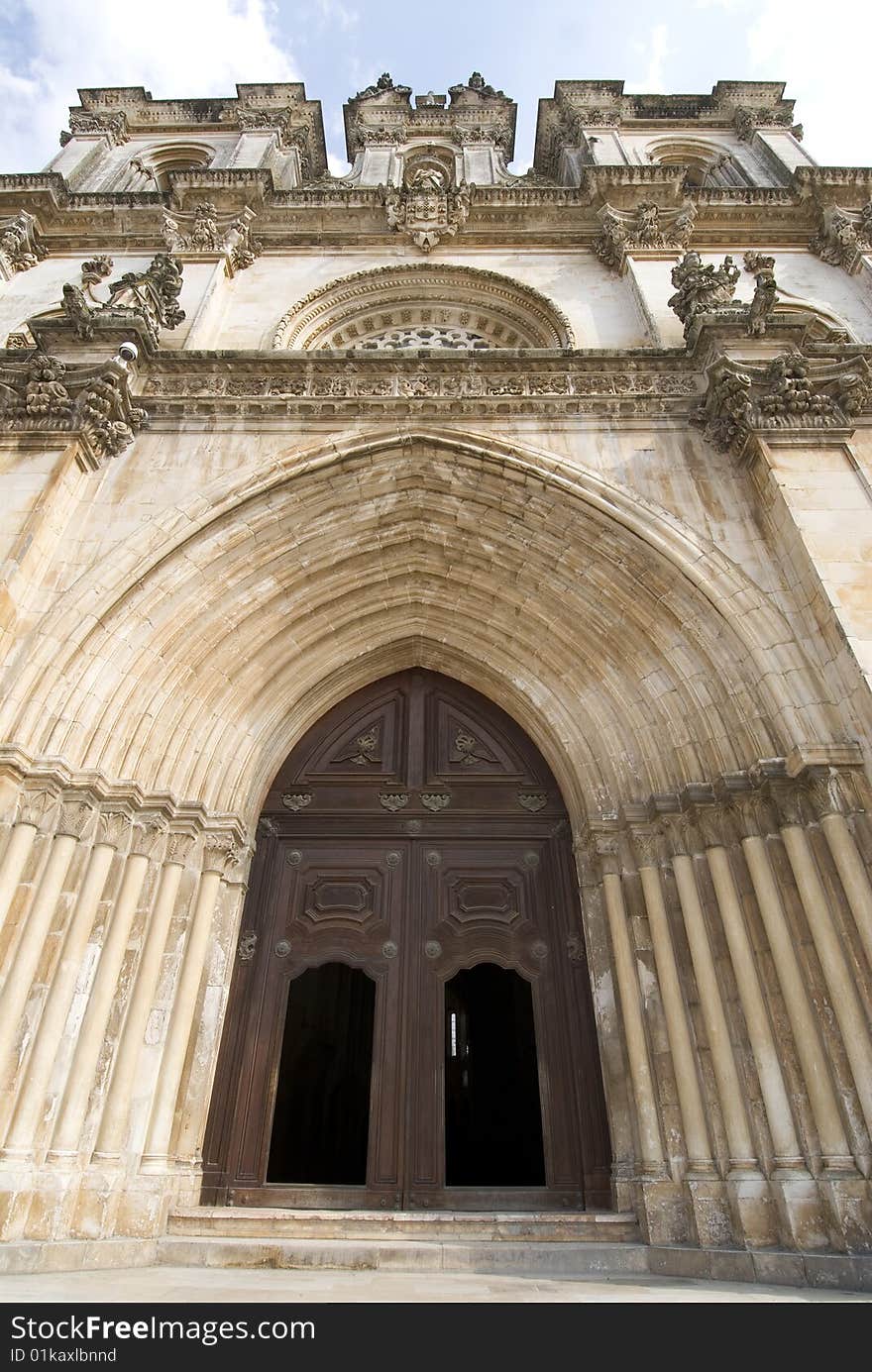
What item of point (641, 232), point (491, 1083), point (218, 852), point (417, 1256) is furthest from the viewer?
point (641, 232)

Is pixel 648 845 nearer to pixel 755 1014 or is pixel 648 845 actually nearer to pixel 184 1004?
pixel 755 1014

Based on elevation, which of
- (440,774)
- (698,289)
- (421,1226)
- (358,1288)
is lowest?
(358,1288)

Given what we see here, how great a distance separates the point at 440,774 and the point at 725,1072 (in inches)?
119

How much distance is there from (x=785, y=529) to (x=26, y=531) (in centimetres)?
538

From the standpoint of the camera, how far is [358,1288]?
2652mm

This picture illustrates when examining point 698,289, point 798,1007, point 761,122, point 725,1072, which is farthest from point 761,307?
point 761,122

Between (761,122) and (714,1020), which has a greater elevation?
(761,122)

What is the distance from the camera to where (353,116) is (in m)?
14.3

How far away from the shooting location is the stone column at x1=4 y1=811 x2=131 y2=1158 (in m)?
3.72

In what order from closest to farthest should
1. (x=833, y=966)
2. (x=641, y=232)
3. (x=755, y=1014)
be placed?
(x=833, y=966) → (x=755, y=1014) → (x=641, y=232)
